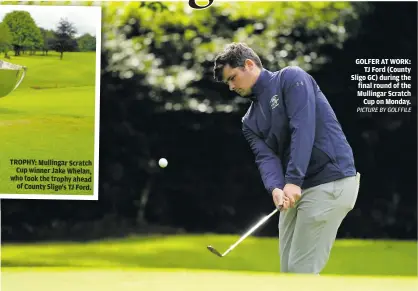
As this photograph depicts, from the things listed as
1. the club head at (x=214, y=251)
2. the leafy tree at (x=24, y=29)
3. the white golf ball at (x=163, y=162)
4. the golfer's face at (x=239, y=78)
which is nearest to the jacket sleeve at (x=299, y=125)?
the golfer's face at (x=239, y=78)

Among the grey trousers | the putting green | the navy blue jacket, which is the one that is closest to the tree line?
the navy blue jacket

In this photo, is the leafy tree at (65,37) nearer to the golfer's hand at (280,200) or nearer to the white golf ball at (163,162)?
the white golf ball at (163,162)

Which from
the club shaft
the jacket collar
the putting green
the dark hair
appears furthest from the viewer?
the club shaft

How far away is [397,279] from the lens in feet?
20.5

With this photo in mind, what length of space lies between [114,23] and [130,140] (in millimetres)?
943

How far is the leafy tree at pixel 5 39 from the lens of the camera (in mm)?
6406

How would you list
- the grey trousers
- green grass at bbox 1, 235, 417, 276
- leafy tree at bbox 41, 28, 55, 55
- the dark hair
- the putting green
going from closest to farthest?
1. the grey trousers
2. the dark hair
3. the putting green
4. green grass at bbox 1, 235, 417, 276
5. leafy tree at bbox 41, 28, 55, 55

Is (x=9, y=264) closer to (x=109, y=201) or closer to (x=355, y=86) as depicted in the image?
(x=109, y=201)

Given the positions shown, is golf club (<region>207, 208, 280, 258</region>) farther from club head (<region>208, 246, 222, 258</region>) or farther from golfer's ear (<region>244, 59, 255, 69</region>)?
golfer's ear (<region>244, 59, 255, 69</region>)

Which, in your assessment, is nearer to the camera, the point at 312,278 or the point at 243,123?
the point at 312,278

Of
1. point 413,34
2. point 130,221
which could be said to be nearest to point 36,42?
point 130,221

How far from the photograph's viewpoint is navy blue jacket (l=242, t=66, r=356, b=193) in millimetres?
5348

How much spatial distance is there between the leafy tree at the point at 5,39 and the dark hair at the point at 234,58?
177 cm

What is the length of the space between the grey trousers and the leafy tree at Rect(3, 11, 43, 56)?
8.04ft
